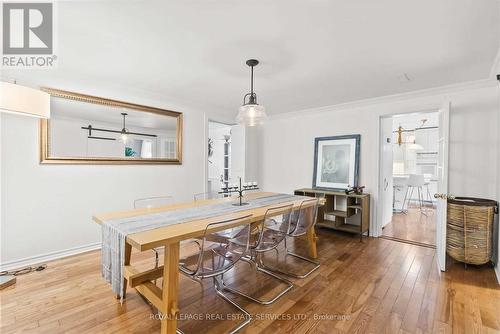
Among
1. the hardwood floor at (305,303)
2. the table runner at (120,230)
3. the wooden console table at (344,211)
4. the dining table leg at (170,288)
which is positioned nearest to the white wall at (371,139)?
the wooden console table at (344,211)

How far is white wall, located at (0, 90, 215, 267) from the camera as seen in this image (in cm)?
246

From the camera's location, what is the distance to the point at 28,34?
1.91m

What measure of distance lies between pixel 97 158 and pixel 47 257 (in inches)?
50.0

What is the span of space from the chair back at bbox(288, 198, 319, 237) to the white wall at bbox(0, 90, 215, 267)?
2.24 meters

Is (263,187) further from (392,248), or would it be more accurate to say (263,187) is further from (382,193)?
(392,248)

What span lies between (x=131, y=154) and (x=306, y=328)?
9.99 ft

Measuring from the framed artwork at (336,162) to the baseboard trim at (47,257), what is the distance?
3.66 m

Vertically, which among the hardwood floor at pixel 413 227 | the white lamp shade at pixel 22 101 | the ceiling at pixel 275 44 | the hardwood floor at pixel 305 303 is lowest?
the hardwood floor at pixel 305 303

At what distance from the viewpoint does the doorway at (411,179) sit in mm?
3924

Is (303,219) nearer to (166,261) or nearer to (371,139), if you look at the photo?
(166,261)

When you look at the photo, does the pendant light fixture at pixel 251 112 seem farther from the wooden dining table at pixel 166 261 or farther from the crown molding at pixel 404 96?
the crown molding at pixel 404 96

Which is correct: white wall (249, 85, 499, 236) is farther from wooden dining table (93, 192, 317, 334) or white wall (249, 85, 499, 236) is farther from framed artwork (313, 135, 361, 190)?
wooden dining table (93, 192, 317, 334)

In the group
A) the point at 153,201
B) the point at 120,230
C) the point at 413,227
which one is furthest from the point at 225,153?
the point at 120,230

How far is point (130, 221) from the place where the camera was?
69.3 inches
